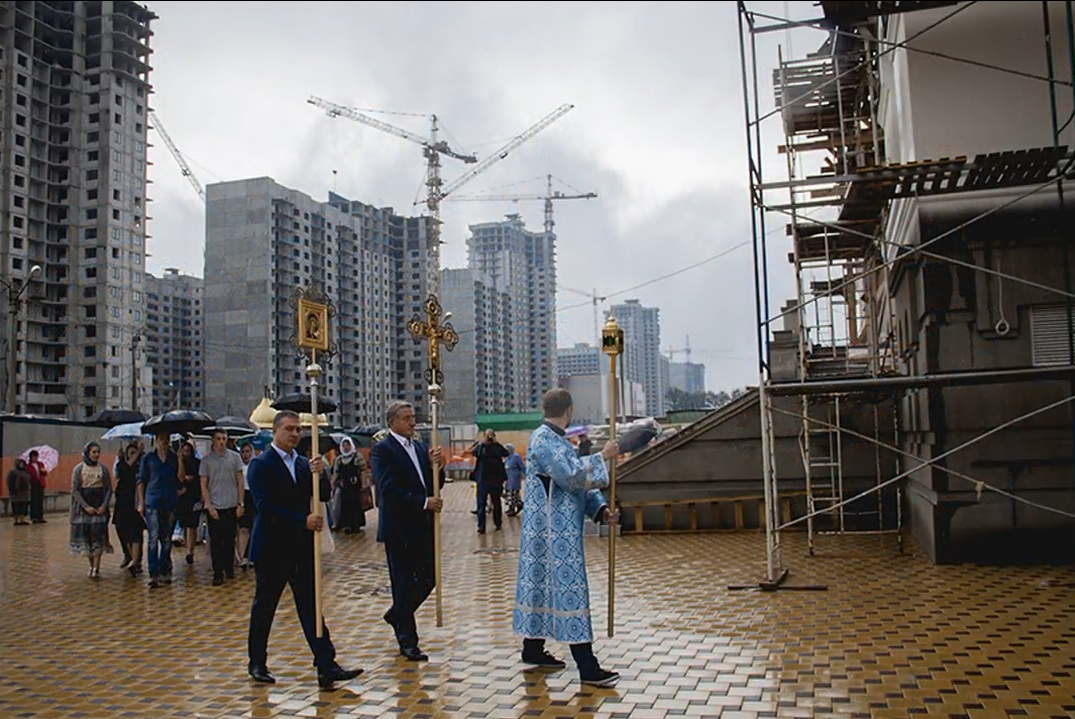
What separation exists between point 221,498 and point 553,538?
6.14 m

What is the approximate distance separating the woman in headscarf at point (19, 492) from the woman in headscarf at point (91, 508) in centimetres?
990

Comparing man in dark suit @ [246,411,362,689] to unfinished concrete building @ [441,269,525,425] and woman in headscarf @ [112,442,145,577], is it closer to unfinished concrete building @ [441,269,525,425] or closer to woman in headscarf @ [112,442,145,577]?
woman in headscarf @ [112,442,145,577]

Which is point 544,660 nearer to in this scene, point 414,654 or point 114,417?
point 414,654

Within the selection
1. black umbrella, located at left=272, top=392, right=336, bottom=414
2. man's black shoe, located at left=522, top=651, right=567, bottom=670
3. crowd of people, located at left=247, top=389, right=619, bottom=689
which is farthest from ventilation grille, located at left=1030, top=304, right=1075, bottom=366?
black umbrella, located at left=272, top=392, right=336, bottom=414

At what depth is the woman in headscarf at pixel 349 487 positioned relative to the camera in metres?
16.6

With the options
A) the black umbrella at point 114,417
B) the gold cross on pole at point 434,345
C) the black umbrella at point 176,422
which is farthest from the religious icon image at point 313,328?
the black umbrella at point 114,417

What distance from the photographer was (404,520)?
22.8 ft

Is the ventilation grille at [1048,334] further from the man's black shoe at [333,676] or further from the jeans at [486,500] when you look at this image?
the jeans at [486,500]

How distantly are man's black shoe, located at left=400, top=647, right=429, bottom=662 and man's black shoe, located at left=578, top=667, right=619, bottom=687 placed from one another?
1319mm

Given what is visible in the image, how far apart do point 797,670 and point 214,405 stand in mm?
58288

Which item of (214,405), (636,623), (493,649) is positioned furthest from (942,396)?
(214,405)

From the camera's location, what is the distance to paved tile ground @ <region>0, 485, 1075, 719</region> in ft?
18.5

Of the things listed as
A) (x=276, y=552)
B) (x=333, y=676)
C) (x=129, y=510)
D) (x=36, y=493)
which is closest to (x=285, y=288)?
(x=36, y=493)

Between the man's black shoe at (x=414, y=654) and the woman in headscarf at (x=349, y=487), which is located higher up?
the woman in headscarf at (x=349, y=487)
